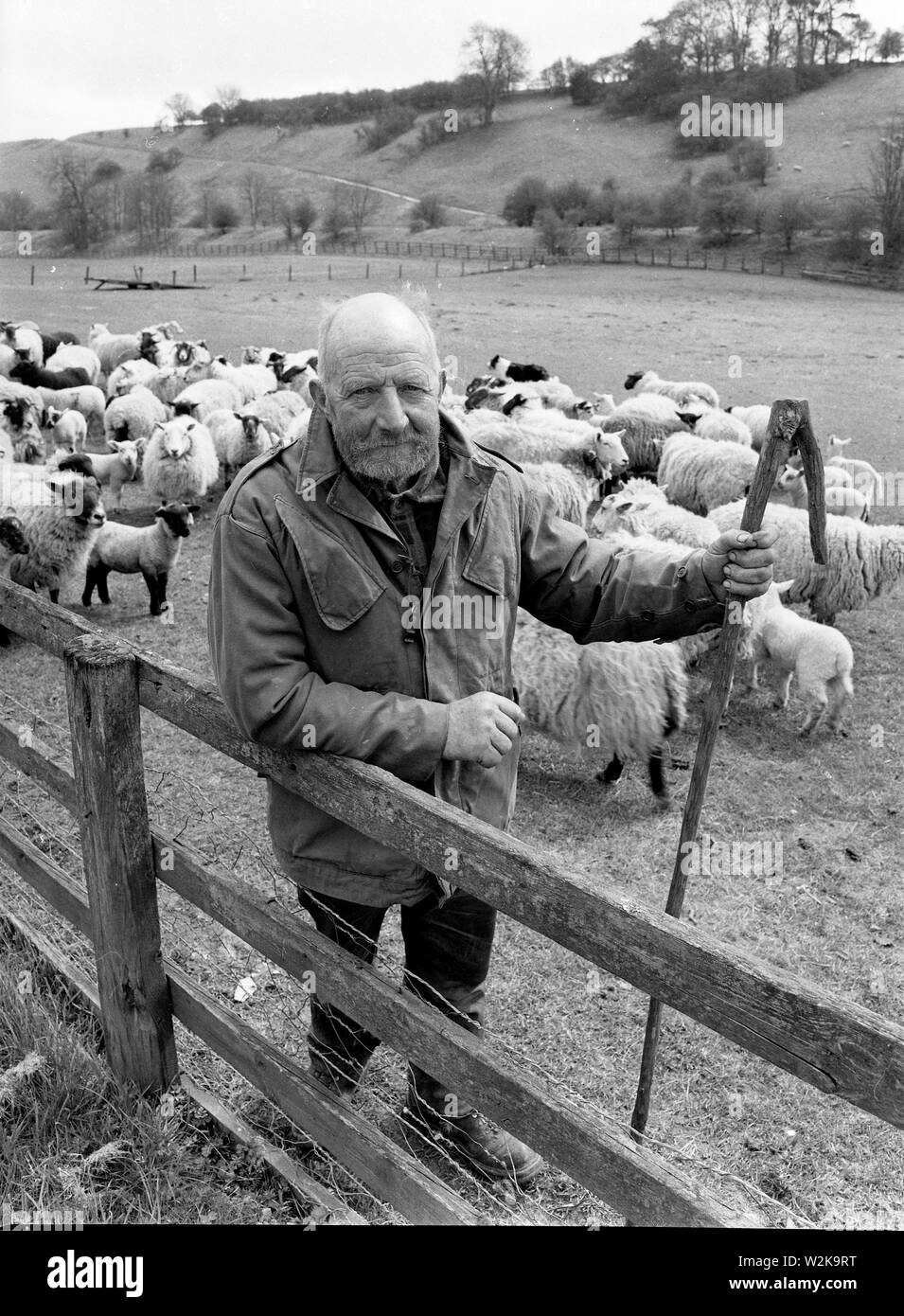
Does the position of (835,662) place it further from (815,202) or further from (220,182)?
(220,182)

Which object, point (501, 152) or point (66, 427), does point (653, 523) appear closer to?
point (66, 427)

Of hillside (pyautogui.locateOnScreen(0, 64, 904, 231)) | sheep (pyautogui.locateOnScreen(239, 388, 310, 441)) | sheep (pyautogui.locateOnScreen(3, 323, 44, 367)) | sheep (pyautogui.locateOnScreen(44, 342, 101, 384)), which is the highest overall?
hillside (pyautogui.locateOnScreen(0, 64, 904, 231))

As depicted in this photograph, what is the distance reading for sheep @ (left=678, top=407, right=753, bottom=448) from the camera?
13125 millimetres

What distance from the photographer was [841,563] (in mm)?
8961

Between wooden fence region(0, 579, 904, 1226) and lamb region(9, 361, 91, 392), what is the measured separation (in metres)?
16.3

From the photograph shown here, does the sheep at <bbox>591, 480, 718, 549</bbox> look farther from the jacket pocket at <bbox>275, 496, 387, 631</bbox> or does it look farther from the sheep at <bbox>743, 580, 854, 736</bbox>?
the jacket pocket at <bbox>275, 496, 387, 631</bbox>

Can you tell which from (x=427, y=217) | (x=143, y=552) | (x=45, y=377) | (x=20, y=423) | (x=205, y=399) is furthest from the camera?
(x=427, y=217)

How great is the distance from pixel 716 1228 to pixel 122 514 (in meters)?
12.2

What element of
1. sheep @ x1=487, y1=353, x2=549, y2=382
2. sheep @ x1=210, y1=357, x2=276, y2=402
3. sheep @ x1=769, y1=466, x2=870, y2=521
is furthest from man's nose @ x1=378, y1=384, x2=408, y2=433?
sheep @ x1=487, y1=353, x2=549, y2=382

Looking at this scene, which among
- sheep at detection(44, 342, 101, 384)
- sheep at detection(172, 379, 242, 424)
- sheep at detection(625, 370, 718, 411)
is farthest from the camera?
sheep at detection(44, 342, 101, 384)

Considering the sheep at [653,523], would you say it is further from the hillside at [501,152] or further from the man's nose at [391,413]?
the hillside at [501,152]

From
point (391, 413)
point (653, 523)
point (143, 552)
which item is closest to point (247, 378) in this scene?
point (143, 552)

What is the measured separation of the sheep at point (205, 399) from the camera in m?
14.3

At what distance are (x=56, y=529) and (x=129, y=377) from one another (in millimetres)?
9790
